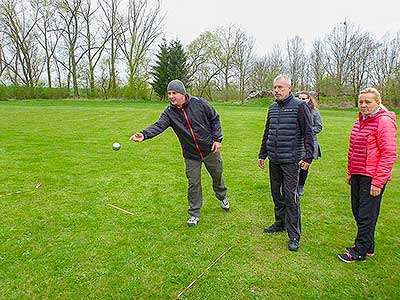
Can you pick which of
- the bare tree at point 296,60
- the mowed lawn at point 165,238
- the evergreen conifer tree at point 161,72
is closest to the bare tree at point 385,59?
the bare tree at point 296,60

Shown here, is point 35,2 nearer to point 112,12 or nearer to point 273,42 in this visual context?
point 112,12

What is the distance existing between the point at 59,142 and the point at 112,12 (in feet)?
92.0

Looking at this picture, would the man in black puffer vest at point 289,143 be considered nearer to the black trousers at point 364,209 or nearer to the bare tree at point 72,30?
the black trousers at point 364,209

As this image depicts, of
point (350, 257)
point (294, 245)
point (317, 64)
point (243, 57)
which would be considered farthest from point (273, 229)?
point (317, 64)

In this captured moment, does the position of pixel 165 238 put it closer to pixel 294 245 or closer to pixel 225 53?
pixel 294 245

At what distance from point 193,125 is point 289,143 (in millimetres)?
1159

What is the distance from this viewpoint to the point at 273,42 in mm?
40406

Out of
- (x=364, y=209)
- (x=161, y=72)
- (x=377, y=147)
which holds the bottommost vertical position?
(x=364, y=209)

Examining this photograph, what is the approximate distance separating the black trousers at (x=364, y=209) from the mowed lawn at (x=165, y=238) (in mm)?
201

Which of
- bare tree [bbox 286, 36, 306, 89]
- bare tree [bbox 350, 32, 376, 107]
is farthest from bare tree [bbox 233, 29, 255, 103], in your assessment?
bare tree [bbox 350, 32, 376, 107]

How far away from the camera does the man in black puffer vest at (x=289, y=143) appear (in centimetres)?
327

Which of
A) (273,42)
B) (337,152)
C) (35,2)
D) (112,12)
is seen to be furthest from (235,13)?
(337,152)

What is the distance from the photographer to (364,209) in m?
3.08

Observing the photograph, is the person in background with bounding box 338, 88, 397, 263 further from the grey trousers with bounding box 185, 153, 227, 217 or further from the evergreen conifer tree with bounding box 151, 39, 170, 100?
the evergreen conifer tree with bounding box 151, 39, 170, 100
